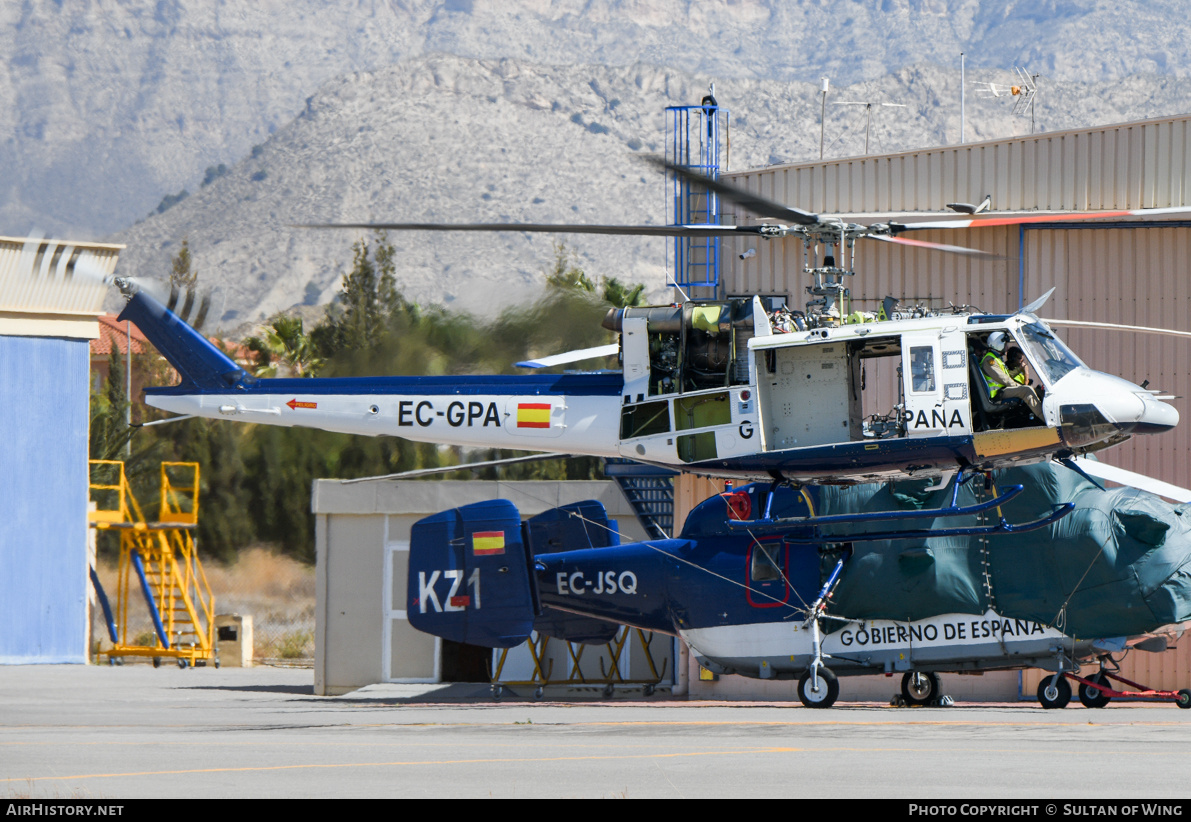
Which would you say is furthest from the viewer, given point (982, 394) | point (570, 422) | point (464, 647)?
point (464, 647)

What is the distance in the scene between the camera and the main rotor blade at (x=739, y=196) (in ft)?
38.4

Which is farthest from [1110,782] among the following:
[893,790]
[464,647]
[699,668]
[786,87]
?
[786,87]

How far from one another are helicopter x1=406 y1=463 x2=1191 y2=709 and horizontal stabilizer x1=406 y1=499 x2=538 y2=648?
0.02 m

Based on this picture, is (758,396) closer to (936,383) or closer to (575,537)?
(936,383)

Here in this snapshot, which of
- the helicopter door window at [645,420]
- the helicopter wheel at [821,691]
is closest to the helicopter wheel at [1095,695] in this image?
the helicopter wheel at [821,691]

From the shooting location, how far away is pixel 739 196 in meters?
12.8

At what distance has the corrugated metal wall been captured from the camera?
99.9 feet

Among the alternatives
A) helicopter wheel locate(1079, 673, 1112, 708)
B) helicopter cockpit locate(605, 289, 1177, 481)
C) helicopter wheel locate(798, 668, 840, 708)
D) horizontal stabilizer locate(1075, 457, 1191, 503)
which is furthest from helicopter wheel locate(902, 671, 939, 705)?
helicopter cockpit locate(605, 289, 1177, 481)

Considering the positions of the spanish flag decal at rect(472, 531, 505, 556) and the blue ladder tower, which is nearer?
the spanish flag decal at rect(472, 531, 505, 556)

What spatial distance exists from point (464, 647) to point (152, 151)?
184201 millimetres

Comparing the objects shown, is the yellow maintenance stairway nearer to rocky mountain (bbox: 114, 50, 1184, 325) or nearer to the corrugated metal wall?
the corrugated metal wall

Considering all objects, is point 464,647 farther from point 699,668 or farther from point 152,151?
point 152,151

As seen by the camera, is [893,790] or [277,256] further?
[277,256]

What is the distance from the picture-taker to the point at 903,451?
50.4 feet
